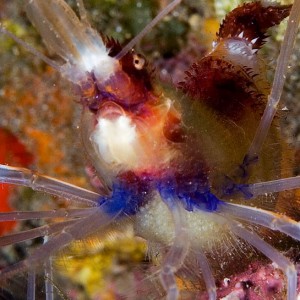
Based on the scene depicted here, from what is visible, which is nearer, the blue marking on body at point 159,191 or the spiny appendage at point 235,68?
the blue marking on body at point 159,191

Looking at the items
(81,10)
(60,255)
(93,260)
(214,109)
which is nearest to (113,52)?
(81,10)

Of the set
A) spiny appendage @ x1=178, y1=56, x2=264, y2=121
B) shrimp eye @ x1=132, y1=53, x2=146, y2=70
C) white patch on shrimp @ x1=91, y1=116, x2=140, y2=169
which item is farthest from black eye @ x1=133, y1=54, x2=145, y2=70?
spiny appendage @ x1=178, y1=56, x2=264, y2=121

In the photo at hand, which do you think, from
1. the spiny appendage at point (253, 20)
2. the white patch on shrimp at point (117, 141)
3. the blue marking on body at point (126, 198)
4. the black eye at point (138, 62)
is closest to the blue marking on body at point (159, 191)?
the blue marking on body at point (126, 198)

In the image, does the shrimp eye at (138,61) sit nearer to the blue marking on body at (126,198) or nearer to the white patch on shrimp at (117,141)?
the white patch on shrimp at (117,141)

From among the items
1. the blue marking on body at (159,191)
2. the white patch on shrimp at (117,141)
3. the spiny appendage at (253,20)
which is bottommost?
the blue marking on body at (159,191)

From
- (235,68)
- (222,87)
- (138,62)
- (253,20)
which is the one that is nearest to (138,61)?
(138,62)

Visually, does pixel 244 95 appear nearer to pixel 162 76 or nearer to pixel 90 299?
pixel 162 76
